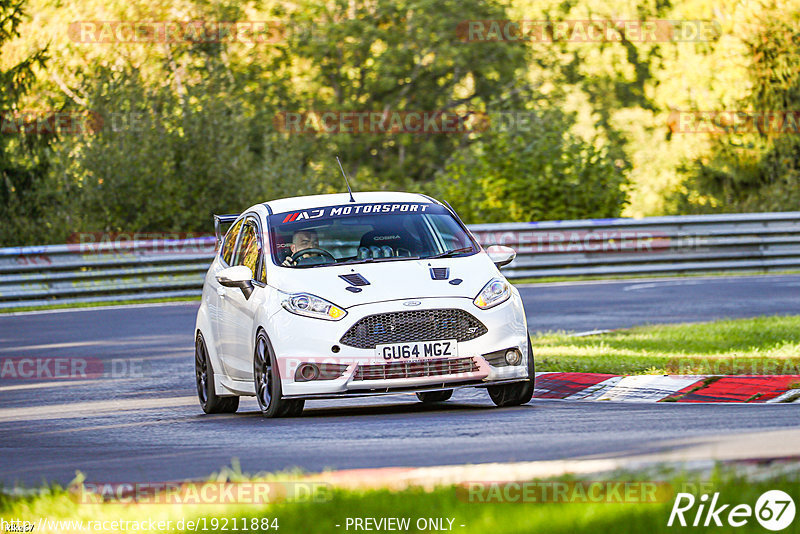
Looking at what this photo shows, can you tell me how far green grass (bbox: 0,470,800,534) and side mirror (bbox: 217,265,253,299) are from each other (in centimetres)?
458

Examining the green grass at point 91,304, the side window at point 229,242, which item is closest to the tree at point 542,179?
the green grass at point 91,304

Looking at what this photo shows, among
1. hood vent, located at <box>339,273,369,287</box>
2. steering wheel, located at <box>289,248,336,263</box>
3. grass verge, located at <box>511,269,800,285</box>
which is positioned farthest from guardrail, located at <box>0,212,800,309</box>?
hood vent, located at <box>339,273,369,287</box>

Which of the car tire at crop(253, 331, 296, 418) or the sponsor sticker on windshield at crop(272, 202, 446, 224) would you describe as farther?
the sponsor sticker on windshield at crop(272, 202, 446, 224)

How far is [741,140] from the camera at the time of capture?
36.4 m

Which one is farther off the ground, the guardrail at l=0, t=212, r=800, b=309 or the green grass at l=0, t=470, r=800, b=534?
the green grass at l=0, t=470, r=800, b=534

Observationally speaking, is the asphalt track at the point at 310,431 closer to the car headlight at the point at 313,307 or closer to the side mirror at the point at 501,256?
the car headlight at the point at 313,307

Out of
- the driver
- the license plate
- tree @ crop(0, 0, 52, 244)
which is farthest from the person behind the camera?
tree @ crop(0, 0, 52, 244)

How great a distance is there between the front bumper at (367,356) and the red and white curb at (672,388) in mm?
1524

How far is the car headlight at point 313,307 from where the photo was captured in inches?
399

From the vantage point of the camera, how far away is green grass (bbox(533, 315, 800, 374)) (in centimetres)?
1241

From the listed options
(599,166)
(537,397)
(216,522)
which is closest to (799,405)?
(537,397)

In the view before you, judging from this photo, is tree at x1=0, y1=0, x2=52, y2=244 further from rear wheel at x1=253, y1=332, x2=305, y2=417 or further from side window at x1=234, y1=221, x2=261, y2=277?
rear wheel at x1=253, y1=332, x2=305, y2=417

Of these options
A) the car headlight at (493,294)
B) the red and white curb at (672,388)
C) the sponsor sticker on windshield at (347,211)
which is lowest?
the red and white curb at (672,388)

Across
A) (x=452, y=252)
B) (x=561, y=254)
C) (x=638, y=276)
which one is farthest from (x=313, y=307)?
(x=638, y=276)
